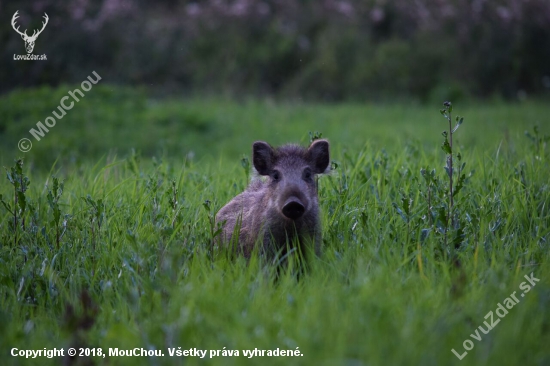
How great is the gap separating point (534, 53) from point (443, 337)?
1630 centimetres

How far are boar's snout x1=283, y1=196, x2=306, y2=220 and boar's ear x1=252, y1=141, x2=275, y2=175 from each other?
890mm

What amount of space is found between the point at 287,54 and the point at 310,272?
45.9ft

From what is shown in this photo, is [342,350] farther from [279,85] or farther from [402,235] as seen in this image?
[279,85]

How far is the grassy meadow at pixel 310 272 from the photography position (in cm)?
346

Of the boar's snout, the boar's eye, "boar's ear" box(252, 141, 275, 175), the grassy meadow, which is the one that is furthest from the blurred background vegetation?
the boar's snout

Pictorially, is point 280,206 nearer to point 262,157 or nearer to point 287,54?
point 262,157

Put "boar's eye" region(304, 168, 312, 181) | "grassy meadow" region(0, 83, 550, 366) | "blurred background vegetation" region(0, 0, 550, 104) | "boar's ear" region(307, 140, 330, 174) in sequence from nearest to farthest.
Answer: "grassy meadow" region(0, 83, 550, 366) < "boar's eye" region(304, 168, 312, 181) < "boar's ear" region(307, 140, 330, 174) < "blurred background vegetation" region(0, 0, 550, 104)

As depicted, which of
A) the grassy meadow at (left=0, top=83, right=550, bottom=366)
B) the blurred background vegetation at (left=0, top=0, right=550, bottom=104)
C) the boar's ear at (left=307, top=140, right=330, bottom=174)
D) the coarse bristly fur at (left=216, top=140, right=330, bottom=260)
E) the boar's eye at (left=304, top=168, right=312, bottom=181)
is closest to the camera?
the grassy meadow at (left=0, top=83, right=550, bottom=366)

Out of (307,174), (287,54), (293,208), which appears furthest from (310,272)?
(287,54)

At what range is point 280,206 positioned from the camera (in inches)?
202

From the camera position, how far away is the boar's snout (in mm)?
4969

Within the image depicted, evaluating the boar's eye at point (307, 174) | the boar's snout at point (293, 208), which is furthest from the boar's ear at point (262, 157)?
the boar's snout at point (293, 208)

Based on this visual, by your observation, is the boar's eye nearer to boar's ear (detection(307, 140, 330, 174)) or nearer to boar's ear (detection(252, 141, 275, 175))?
boar's ear (detection(307, 140, 330, 174))

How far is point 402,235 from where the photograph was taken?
5.21 m
